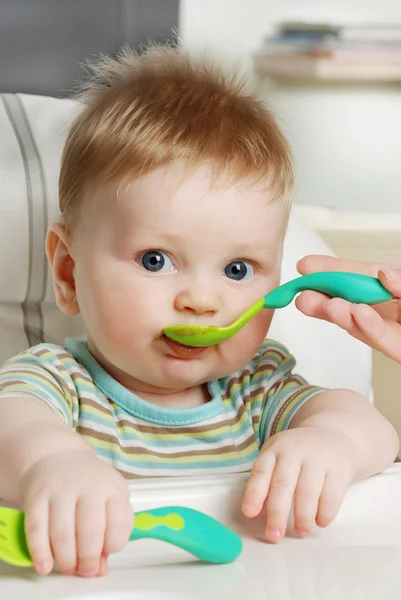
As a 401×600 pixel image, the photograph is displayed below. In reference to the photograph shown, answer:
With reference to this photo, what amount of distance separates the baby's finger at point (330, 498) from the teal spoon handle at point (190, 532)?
0.07 m

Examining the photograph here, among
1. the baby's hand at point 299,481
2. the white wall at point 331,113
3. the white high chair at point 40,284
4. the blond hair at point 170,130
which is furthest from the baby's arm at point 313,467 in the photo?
the white wall at point 331,113

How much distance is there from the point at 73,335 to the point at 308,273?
1.16 feet

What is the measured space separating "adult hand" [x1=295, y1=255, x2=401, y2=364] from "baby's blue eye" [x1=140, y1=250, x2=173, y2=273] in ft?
0.39

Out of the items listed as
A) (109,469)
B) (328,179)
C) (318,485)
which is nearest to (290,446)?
(318,485)

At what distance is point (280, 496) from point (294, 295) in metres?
0.23

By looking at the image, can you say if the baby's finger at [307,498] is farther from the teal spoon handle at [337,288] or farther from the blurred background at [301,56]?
the blurred background at [301,56]

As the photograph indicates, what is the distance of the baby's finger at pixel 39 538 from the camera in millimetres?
545

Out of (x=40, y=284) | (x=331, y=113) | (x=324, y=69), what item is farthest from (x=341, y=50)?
(x=40, y=284)

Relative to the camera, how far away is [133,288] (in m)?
0.82

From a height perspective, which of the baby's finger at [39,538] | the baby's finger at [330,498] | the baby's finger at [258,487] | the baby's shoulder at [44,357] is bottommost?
the baby's shoulder at [44,357]

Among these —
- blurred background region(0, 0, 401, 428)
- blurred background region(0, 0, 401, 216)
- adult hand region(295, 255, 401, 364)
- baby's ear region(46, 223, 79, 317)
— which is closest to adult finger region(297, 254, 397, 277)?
adult hand region(295, 255, 401, 364)

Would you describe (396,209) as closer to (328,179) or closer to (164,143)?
(328,179)

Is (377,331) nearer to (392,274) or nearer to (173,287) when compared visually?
(392,274)

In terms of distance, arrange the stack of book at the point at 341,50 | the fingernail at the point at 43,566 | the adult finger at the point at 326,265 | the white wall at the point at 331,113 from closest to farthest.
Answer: the fingernail at the point at 43,566, the adult finger at the point at 326,265, the stack of book at the point at 341,50, the white wall at the point at 331,113
